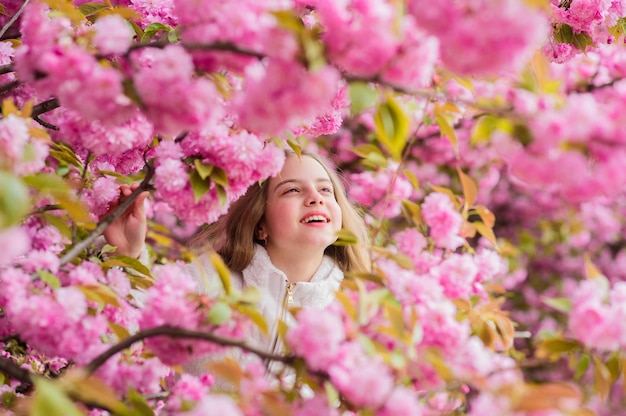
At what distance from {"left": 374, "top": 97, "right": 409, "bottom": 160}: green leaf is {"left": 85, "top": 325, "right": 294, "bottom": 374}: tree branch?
380 millimetres

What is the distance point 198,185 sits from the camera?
1.50 m

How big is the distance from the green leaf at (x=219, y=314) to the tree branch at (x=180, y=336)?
24 mm

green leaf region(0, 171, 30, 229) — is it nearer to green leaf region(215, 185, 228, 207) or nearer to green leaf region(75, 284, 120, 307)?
green leaf region(75, 284, 120, 307)

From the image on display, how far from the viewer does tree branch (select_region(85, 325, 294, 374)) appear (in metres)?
1.20

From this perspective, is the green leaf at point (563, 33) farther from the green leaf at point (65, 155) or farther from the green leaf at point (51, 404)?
the green leaf at point (51, 404)

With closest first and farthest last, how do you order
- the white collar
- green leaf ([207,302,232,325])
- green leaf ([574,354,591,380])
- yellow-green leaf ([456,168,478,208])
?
green leaf ([207,302,232,325])
green leaf ([574,354,591,380])
yellow-green leaf ([456,168,478,208])
the white collar

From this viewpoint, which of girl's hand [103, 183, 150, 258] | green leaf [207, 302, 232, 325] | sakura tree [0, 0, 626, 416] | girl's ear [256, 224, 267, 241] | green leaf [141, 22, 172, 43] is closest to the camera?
sakura tree [0, 0, 626, 416]

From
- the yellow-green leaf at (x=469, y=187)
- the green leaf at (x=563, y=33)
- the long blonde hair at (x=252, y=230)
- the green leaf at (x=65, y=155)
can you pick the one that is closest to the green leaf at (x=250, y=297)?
the yellow-green leaf at (x=469, y=187)

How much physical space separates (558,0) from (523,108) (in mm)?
1536

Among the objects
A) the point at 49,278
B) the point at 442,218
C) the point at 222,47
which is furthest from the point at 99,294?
the point at 442,218

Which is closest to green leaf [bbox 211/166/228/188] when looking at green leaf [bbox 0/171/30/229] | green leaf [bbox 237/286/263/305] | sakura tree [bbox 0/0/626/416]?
sakura tree [bbox 0/0/626/416]

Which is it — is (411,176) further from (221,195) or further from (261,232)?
(261,232)

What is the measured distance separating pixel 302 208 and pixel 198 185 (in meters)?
0.91

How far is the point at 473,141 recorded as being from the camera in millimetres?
1165
